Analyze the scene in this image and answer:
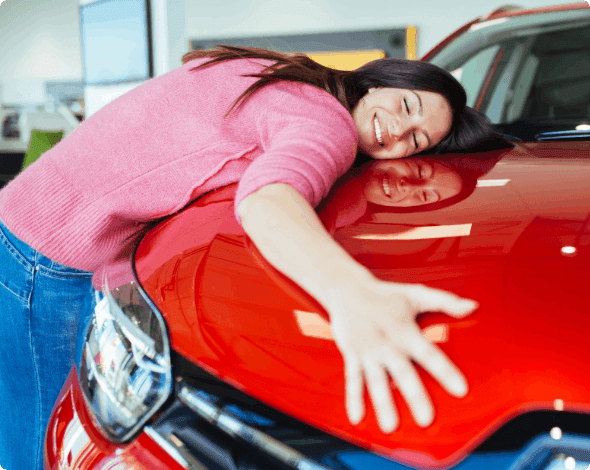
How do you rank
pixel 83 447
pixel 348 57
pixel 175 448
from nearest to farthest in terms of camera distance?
pixel 175 448 → pixel 83 447 → pixel 348 57

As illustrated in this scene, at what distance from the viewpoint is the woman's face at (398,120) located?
106 centimetres

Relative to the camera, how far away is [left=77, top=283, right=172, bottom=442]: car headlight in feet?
1.85

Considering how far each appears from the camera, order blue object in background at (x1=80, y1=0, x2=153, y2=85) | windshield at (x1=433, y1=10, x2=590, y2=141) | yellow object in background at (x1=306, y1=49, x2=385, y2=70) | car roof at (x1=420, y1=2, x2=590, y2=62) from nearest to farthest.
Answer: windshield at (x1=433, y1=10, x2=590, y2=141) < car roof at (x1=420, y1=2, x2=590, y2=62) < yellow object in background at (x1=306, y1=49, x2=385, y2=70) < blue object in background at (x1=80, y1=0, x2=153, y2=85)

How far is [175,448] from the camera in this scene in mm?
524

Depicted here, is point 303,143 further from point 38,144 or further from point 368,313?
point 38,144

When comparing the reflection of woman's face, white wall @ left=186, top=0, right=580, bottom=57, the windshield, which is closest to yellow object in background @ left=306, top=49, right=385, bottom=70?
white wall @ left=186, top=0, right=580, bottom=57

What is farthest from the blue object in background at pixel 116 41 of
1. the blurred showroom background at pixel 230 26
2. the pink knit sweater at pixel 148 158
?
the pink knit sweater at pixel 148 158

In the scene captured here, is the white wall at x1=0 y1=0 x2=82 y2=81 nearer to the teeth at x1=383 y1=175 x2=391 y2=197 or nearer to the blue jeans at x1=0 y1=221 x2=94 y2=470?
the blue jeans at x1=0 y1=221 x2=94 y2=470

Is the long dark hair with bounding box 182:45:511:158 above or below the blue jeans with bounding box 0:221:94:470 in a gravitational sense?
above

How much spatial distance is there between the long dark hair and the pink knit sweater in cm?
4

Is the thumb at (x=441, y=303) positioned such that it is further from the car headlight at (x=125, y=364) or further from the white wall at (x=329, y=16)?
the white wall at (x=329, y=16)

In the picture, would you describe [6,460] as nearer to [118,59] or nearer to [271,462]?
[271,462]

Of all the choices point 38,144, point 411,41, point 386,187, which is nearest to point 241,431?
point 386,187

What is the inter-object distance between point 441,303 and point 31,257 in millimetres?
821
